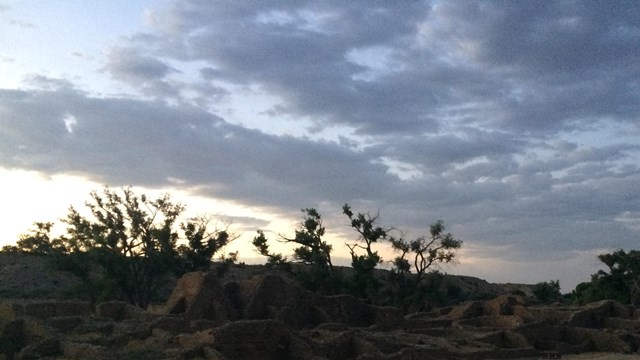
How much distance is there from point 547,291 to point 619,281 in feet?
44.7

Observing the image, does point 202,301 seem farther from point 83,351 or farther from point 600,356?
point 600,356

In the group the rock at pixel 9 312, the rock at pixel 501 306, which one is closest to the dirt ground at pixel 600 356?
the rock at pixel 501 306

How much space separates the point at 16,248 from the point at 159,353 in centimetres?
6387

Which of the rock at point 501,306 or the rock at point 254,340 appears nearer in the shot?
the rock at point 254,340

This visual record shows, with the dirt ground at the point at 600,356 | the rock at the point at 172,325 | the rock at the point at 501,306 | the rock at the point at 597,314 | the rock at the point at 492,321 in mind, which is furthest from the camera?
the rock at the point at 501,306

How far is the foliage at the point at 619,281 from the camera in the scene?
53812 mm

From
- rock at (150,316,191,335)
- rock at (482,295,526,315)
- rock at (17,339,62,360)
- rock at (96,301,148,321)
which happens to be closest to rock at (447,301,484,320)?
rock at (482,295,526,315)

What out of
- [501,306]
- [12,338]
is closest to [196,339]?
[12,338]

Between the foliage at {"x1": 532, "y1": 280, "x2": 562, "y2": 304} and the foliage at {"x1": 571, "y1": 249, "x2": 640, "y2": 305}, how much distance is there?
11.7 meters

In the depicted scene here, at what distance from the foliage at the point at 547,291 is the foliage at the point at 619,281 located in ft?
38.5

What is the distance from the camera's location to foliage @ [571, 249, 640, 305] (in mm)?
53812

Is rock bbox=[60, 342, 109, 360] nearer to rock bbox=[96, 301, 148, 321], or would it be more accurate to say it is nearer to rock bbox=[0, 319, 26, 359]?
rock bbox=[0, 319, 26, 359]

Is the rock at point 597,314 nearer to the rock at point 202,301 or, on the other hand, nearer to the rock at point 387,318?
the rock at point 387,318

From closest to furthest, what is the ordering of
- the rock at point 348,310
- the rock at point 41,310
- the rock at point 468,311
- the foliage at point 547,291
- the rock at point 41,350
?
1. the rock at point 41,350
2. the rock at point 41,310
3. the rock at point 348,310
4. the rock at point 468,311
5. the foliage at point 547,291
